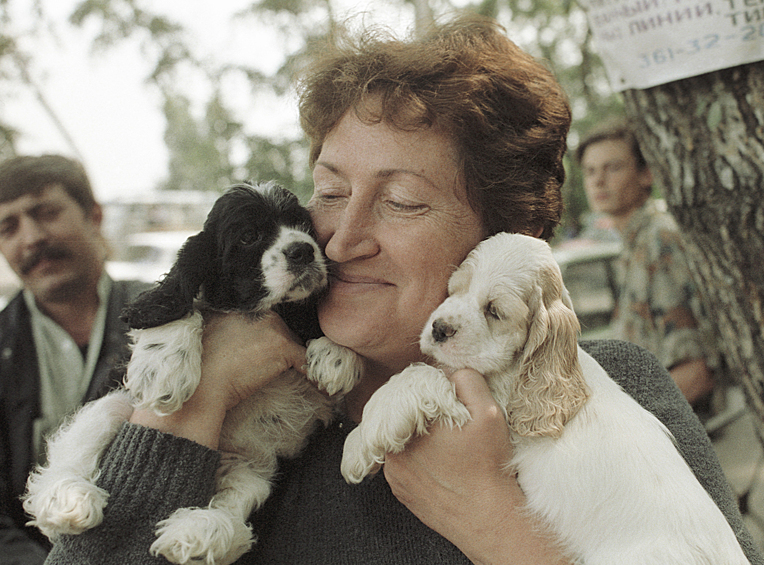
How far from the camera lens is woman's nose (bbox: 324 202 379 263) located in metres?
1.94

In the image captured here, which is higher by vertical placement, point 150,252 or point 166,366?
point 166,366

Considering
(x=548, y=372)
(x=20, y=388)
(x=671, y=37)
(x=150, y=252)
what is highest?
(x=671, y=37)

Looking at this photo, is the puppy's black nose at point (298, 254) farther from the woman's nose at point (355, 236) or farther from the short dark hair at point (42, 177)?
the short dark hair at point (42, 177)

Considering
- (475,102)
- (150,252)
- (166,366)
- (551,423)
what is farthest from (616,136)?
(150,252)

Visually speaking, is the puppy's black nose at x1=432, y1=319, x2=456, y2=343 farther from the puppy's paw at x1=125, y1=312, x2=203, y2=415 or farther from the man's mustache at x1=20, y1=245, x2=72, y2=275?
the man's mustache at x1=20, y1=245, x2=72, y2=275

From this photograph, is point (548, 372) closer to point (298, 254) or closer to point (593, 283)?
point (298, 254)

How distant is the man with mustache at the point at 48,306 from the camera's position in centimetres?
342

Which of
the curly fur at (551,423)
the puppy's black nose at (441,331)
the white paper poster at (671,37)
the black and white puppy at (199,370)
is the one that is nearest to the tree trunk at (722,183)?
the white paper poster at (671,37)

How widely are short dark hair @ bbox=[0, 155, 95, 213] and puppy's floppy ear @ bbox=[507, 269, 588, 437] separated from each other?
370 centimetres

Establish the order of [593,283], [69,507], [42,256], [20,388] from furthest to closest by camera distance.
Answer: [593,283]
[42,256]
[20,388]
[69,507]

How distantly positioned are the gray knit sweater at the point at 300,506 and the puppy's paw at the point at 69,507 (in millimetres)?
36

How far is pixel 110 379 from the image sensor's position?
7.57ft

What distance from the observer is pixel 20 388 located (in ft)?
11.4

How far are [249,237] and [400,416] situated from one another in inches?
35.6
